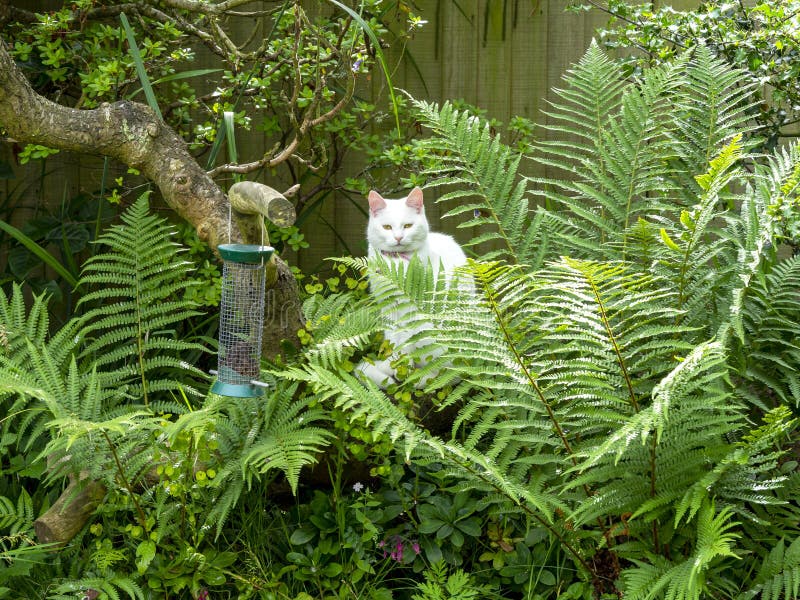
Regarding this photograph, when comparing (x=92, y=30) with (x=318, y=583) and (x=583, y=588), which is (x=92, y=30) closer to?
(x=318, y=583)

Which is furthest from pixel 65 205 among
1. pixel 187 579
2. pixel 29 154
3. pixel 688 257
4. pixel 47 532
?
pixel 688 257

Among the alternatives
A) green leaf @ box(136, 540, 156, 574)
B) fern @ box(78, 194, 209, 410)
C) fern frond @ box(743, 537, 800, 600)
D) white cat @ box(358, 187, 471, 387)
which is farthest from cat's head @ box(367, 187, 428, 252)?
fern frond @ box(743, 537, 800, 600)

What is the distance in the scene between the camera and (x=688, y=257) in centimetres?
213

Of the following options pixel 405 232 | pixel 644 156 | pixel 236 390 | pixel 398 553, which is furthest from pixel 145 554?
pixel 644 156

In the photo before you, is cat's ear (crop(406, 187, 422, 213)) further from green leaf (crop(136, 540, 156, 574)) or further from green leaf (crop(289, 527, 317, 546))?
green leaf (crop(136, 540, 156, 574))

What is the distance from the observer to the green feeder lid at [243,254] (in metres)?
1.83

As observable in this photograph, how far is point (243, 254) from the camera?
183 cm

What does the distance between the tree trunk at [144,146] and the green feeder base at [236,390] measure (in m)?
0.37

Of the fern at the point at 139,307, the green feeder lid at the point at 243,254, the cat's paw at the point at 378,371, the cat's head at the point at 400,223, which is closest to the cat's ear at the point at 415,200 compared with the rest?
the cat's head at the point at 400,223

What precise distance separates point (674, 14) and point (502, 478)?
1963mm

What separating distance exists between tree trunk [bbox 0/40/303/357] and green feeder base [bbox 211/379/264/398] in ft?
1.20

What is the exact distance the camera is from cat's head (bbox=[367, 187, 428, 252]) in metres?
2.79

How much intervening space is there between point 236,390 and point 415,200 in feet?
3.51

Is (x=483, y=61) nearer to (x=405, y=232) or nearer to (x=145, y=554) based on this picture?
(x=405, y=232)
